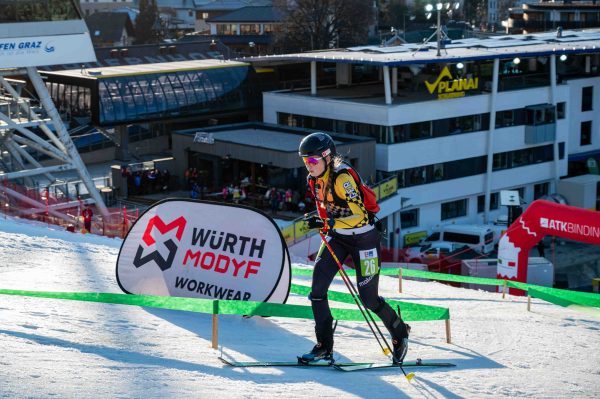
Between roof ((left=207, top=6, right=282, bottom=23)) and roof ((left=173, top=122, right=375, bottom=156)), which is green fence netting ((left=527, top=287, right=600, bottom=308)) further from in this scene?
roof ((left=207, top=6, right=282, bottom=23))

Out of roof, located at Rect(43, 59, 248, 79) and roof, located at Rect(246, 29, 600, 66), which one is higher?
roof, located at Rect(246, 29, 600, 66)

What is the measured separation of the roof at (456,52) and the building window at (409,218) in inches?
214

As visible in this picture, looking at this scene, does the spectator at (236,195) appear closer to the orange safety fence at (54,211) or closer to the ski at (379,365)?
the orange safety fence at (54,211)

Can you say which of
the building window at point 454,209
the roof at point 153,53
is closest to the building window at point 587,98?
the building window at point 454,209

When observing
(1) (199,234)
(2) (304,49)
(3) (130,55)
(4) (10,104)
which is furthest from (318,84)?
(1) (199,234)

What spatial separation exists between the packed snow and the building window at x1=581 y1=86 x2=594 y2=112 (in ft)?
115

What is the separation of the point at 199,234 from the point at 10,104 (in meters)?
19.9

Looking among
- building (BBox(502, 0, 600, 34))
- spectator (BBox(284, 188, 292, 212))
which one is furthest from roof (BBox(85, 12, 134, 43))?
spectator (BBox(284, 188, 292, 212))

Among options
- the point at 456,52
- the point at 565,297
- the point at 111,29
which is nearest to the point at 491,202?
the point at 456,52

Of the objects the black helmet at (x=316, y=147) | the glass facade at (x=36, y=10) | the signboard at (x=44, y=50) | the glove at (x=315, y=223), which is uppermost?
the glass facade at (x=36, y=10)

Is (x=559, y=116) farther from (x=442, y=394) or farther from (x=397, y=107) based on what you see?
(x=442, y=394)

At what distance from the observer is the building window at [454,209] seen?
134 feet

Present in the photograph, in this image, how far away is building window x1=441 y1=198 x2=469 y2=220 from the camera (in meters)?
40.9

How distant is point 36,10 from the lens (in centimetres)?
2761
